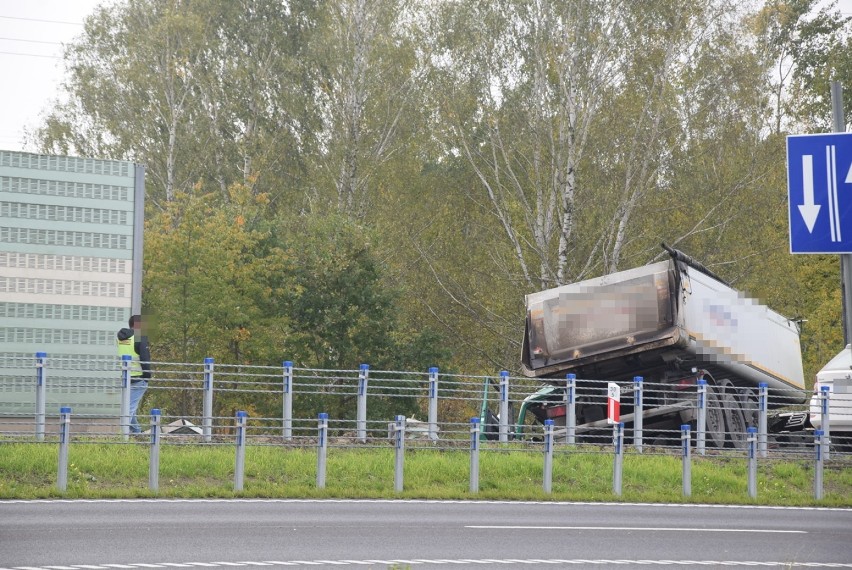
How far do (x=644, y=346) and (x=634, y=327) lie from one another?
354 millimetres

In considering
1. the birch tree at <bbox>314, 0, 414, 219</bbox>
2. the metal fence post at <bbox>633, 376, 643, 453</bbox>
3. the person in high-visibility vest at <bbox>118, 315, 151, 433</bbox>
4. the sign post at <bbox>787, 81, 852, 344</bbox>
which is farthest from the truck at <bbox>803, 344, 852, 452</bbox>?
the birch tree at <bbox>314, 0, 414, 219</bbox>

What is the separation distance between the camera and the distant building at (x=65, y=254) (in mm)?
21047

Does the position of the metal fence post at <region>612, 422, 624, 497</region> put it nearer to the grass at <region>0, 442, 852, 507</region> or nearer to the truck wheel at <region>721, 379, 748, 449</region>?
the grass at <region>0, 442, 852, 507</region>

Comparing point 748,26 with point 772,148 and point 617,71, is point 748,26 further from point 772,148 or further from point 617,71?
point 617,71

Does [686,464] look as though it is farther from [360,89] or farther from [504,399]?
[360,89]

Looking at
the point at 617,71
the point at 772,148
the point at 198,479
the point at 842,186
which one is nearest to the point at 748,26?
the point at 772,148

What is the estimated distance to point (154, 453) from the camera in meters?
16.6

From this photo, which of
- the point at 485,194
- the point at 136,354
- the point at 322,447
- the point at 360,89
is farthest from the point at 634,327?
the point at 485,194

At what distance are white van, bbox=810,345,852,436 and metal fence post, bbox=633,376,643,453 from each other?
120 inches

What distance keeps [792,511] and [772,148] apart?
21.6 meters

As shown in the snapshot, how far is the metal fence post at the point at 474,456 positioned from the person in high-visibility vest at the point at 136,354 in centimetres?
445

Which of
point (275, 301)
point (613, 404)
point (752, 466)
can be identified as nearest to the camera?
point (752, 466)

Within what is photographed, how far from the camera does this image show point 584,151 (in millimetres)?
36219

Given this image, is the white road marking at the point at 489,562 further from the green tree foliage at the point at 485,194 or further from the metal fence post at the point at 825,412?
the green tree foliage at the point at 485,194
